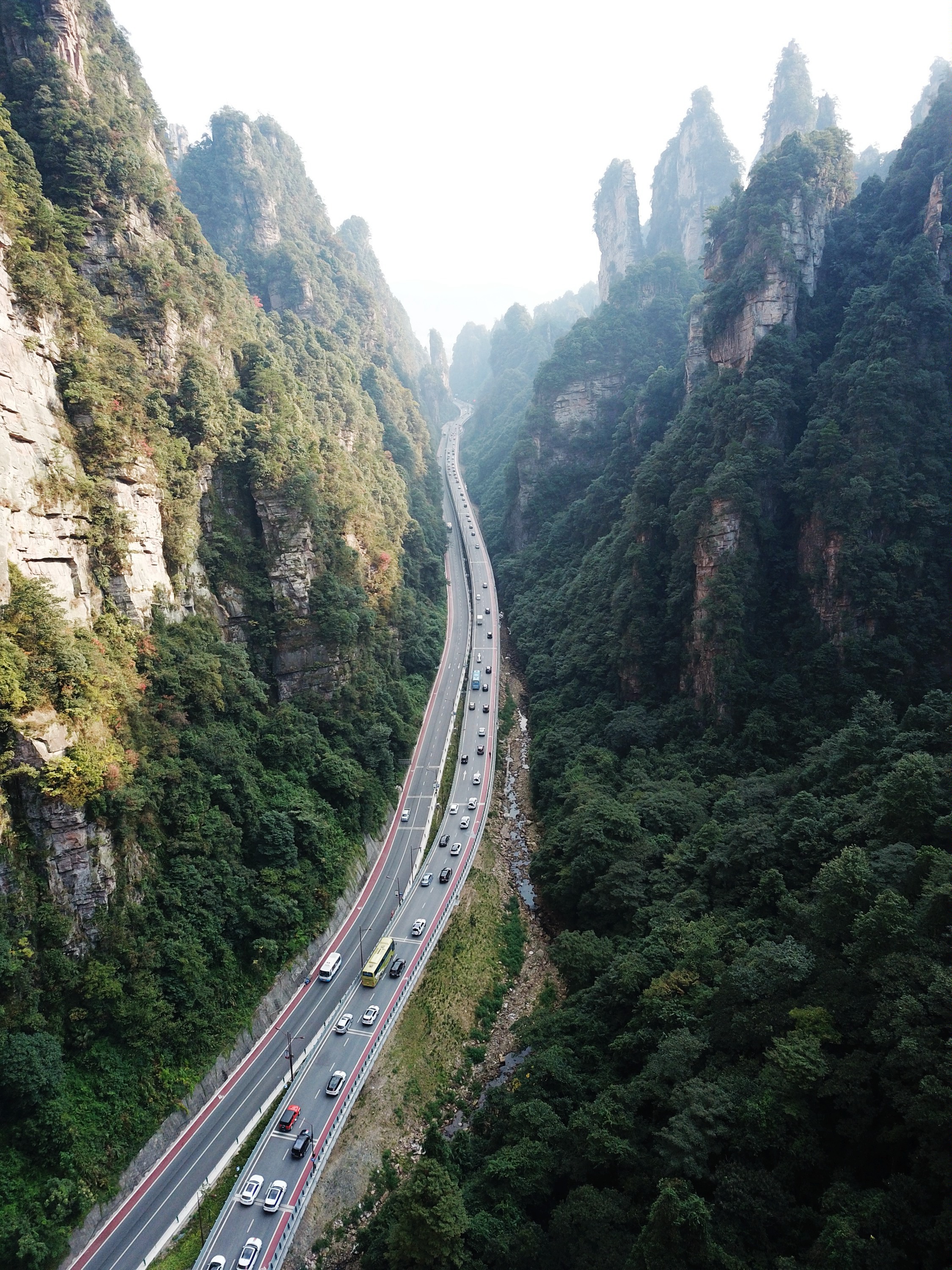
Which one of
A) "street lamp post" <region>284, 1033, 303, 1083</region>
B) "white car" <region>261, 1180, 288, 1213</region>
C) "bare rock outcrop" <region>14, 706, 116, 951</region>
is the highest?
"bare rock outcrop" <region>14, 706, 116, 951</region>

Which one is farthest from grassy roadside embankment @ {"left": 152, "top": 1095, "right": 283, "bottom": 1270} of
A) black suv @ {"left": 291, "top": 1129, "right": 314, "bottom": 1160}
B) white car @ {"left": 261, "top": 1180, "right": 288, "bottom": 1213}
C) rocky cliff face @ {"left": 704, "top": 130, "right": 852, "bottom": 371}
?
rocky cliff face @ {"left": 704, "top": 130, "right": 852, "bottom": 371}

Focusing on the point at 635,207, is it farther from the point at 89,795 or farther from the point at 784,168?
the point at 89,795

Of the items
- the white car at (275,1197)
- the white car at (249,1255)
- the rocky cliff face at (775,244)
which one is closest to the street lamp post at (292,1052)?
the white car at (275,1197)

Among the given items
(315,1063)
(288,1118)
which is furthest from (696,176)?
(288,1118)

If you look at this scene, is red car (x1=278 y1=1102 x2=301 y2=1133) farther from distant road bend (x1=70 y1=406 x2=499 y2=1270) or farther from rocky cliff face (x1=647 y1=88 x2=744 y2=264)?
rocky cliff face (x1=647 y1=88 x2=744 y2=264)

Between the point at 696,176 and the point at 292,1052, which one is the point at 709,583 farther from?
the point at 696,176

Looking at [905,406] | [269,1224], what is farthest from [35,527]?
[905,406]
